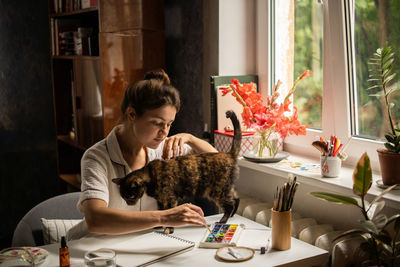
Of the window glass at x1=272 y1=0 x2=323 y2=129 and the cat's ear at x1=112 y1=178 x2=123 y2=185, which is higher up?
the window glass at x1=272 y1=0 x2=323 y2=129

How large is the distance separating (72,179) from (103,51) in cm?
116

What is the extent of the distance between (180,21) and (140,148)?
1085 mm

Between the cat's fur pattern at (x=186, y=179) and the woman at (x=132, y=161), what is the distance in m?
0.06

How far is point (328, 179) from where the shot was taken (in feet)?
6.00

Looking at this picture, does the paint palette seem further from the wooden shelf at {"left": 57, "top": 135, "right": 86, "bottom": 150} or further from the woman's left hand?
the wooden shelf at {"left": 57, "top": 135, "right": 86, "bottom": 150}

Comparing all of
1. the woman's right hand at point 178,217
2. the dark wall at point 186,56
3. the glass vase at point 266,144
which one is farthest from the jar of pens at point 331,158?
the dark wall at point 186,56

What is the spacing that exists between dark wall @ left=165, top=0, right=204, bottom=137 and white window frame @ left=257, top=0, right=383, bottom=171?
713 mm

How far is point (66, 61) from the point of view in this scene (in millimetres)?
3412

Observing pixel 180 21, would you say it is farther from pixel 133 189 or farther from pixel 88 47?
pixel 133 189

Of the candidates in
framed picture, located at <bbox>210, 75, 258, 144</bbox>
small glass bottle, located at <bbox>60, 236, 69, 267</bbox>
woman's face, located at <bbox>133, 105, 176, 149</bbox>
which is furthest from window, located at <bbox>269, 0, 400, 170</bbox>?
small glass bottle, located at <bbox>60, 236, 69, 267</bbox>

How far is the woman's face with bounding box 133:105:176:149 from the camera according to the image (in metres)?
1.63

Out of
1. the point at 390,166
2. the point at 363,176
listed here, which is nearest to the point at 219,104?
the point at 390,166

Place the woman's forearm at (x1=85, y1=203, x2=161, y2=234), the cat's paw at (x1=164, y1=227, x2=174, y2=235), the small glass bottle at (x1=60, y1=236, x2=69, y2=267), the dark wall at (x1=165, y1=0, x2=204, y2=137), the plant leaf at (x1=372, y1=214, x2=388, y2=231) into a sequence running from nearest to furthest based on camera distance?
1. the plant leaf at (x1=372, y1=214, x2=388, y2=231)
2. the small glass bottle at (x1=60, y1=236, x2=69, y2=267)
3. the woman's forearm at (x1=85, y1=203, x2=161, y2=234)
4. the cat's paw at (x1=164, y1=227, x2=174, y2=235)
5. the dark wall at (x1=165, y1=0, x2=204, y2=137)

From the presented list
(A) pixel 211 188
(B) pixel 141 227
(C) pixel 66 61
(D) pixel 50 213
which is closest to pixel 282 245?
(A) pixel 211 188
